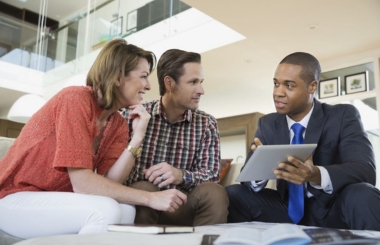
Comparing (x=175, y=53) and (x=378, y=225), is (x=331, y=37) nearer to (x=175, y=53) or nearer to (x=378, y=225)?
(x=175, y=53)

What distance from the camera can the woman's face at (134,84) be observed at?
5.08 ft

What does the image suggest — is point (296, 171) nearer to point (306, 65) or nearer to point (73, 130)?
point (306, 65)

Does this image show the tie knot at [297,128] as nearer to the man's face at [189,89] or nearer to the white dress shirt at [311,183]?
the white dress shirt at [311,183]

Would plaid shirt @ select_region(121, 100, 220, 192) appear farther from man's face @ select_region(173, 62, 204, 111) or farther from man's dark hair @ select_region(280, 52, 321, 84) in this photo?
man's dark hair @ select_region(280, 52, 321, 84)

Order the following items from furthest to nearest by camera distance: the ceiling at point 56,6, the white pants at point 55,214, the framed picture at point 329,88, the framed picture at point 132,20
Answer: the ceiling at point 56,6 < the framed picture at point 132,20 < the framed picture at point 329,88 < the white pants at point 55,214

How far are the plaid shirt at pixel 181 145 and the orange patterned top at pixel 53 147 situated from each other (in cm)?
54

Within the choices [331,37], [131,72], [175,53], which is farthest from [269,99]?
[131,72]

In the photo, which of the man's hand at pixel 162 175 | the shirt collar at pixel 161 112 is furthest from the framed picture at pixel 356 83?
the man's hand at pixel 162 175

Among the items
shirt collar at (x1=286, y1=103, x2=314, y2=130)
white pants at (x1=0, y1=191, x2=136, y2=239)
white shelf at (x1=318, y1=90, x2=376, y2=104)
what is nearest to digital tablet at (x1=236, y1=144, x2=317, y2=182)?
shirt collar at (x1=286, y1=103, x2=314, y2=130)

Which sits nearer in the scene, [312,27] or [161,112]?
[161,112]

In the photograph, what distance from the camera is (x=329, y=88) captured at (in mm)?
5121

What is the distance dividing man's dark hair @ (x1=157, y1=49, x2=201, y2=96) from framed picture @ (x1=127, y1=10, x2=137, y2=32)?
4137mm

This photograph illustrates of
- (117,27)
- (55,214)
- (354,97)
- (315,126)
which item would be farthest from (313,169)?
(117,27)

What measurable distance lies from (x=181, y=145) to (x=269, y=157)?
24.9 inches
